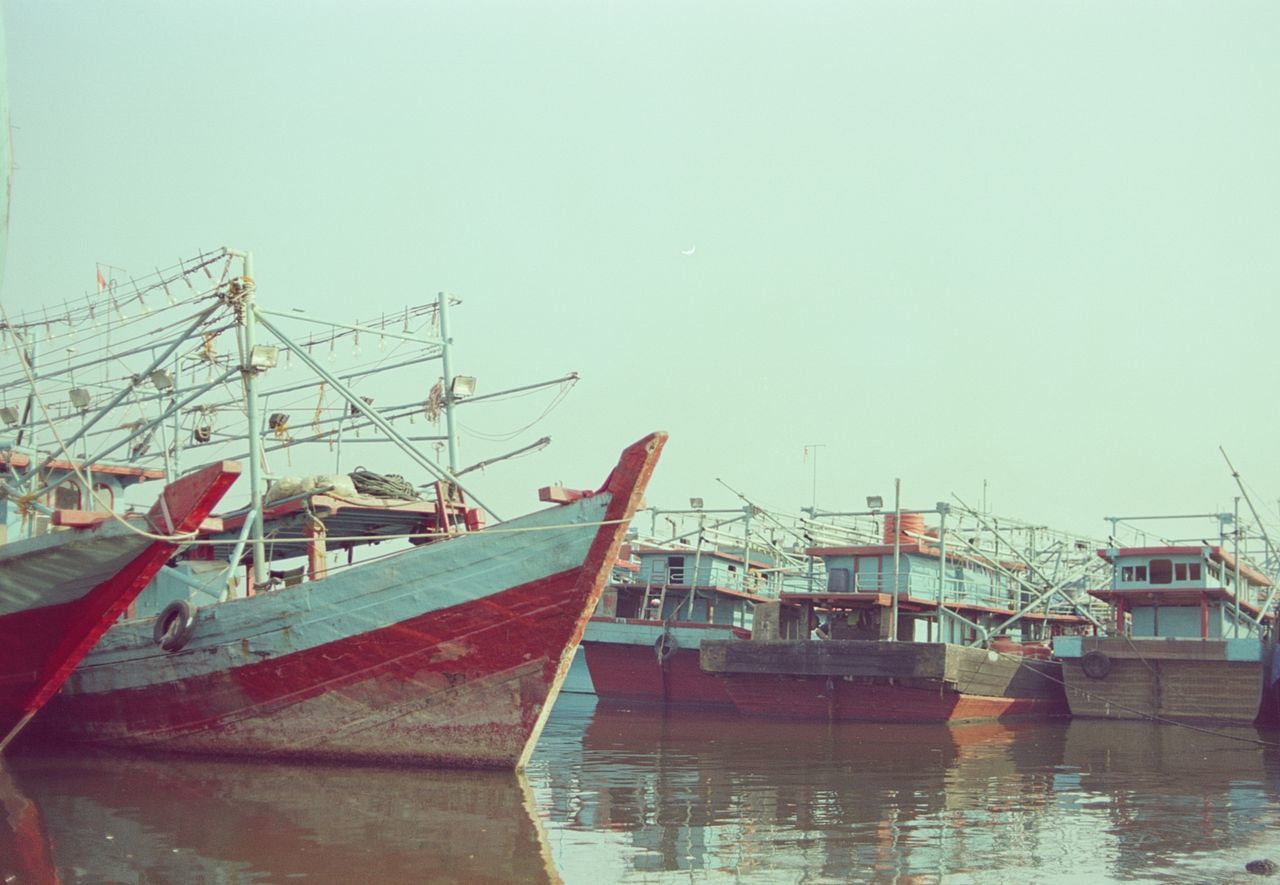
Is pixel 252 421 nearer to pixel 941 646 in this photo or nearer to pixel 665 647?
pixel 941 646

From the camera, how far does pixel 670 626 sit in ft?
112

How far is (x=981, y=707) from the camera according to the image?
2873 cm

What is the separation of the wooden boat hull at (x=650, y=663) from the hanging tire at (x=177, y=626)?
1763 centimetres

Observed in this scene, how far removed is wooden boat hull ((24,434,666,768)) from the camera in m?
15.6

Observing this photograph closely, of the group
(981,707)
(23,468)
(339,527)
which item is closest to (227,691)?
(339,527)

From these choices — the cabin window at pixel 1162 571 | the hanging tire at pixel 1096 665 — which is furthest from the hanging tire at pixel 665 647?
the cabin window at pixel 1162 571

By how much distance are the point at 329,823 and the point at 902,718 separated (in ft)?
59.1

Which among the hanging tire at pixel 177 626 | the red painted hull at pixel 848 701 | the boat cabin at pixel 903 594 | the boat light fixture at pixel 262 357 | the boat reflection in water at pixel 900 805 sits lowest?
the boat reflection in water at pixel 900 805

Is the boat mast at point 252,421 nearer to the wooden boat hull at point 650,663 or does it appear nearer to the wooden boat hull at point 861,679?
the wooden boat hull at point 861,679

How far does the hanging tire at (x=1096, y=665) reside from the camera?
3039cm

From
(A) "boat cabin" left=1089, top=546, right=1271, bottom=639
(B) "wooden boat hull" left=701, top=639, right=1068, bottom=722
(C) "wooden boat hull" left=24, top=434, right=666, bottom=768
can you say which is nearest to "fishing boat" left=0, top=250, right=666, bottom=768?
(C) "wooden boat hull" left=24, top=434, right=666, bottom=768

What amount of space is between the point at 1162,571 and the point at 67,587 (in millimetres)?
27074

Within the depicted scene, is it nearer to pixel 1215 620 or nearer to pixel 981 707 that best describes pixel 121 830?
pixel 981 707

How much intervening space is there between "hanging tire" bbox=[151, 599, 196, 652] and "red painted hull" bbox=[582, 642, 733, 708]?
17727mm
